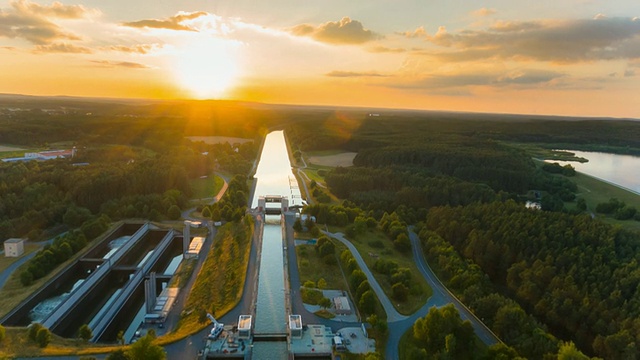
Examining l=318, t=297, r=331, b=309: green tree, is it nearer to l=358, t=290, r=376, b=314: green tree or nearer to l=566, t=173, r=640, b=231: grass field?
l=358, t=290, r=376, b=314: green tree

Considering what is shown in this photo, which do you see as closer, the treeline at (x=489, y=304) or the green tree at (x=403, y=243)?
the treeline at (x=489, y=304)

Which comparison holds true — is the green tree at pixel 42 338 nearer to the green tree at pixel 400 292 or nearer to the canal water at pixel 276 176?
the green tree at pixel 400 292

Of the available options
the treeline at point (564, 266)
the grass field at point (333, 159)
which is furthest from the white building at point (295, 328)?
the grass field at point (333, 159)

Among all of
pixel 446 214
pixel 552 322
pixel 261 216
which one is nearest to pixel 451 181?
pixel 446 214

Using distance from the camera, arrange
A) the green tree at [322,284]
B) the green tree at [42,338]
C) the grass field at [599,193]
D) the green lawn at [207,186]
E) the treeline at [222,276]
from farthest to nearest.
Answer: the green lawn at [207,186], the grass field at [599,193], the green tree at [322,284], the treeline at [222,276], the green tree at [42,338]

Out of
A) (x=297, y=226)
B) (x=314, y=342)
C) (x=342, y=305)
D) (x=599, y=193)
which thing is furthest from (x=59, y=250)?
(x=599, y=193)

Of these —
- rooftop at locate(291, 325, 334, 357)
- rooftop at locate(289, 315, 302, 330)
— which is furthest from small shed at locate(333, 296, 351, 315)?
rooftop at locate(289, 315, 302, 330)
